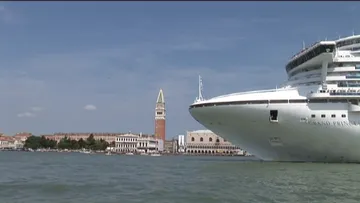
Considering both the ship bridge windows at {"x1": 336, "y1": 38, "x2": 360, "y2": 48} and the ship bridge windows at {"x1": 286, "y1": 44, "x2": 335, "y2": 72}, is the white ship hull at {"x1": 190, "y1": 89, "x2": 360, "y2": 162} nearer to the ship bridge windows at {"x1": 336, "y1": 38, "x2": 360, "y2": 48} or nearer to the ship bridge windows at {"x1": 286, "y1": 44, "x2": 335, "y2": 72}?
the ship bridge windows at {"x1": 286, "y1": 44, "x2": 335, "y2": 72}

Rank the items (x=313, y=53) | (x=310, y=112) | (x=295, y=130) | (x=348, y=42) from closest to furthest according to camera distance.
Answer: (x=310, y=112), (x=295, y=130), (x=313, y=53), (x=348, y=42)

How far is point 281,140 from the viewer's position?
4262cm

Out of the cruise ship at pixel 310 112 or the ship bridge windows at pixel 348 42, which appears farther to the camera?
the ship bridge windows at pixel 348 42

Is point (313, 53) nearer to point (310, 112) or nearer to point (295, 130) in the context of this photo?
point (310, 112)

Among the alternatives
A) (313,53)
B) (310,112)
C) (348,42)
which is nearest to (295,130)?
(310,112)

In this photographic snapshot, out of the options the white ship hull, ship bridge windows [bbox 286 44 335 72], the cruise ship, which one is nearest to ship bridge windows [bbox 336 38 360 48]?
the cruise ship

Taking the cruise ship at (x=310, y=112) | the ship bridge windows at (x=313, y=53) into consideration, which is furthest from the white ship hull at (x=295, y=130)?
the ship bridge windows at (x=313, y=53)

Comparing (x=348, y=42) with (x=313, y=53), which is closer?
(x=313, y=53)

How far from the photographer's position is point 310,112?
133 ft

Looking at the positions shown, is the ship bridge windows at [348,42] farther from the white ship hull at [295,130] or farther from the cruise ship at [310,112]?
the white ship hull at [295,130]

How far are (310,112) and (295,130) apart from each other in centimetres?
193

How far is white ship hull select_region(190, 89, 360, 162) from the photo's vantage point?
132 ft

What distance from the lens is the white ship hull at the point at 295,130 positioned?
4038cm

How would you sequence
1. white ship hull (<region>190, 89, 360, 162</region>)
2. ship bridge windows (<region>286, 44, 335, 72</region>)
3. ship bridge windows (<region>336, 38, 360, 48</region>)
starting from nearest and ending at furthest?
white ship hull (<region>190, 89, 360, 162</region>)
ship bridge windows (<region>286, 44, 335, 72</region>)
ship bridge windows (<region>336, 38, 360, 48</region>)
